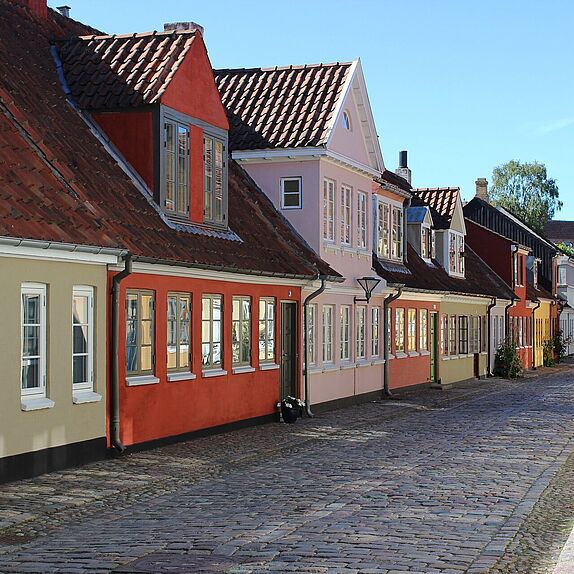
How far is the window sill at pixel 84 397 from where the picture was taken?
1480 cm

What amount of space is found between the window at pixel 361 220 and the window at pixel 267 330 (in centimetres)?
656

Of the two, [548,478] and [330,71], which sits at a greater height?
[330,71]

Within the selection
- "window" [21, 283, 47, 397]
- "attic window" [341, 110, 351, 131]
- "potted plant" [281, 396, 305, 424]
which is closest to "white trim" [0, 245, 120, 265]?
"window" [21, 283, 47, 397]

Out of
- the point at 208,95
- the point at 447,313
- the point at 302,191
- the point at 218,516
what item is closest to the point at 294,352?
the point at 302,191

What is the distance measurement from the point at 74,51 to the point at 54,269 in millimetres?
7183

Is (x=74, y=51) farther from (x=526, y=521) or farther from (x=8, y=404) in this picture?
(x=526, y=521)

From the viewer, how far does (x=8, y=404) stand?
43.3 feet

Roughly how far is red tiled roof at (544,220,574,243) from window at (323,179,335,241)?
377ft

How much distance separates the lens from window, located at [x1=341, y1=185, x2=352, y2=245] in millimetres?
27406

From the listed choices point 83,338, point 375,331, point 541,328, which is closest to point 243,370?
point 83,338

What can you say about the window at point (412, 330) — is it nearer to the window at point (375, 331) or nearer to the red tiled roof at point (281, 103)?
the window at point (375, 331)

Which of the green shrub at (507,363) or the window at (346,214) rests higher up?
the window at (346,214)

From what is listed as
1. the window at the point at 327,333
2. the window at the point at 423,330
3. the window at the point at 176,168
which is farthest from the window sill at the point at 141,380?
the window at the point at 423,330

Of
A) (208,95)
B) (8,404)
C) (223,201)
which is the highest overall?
(208,95)
